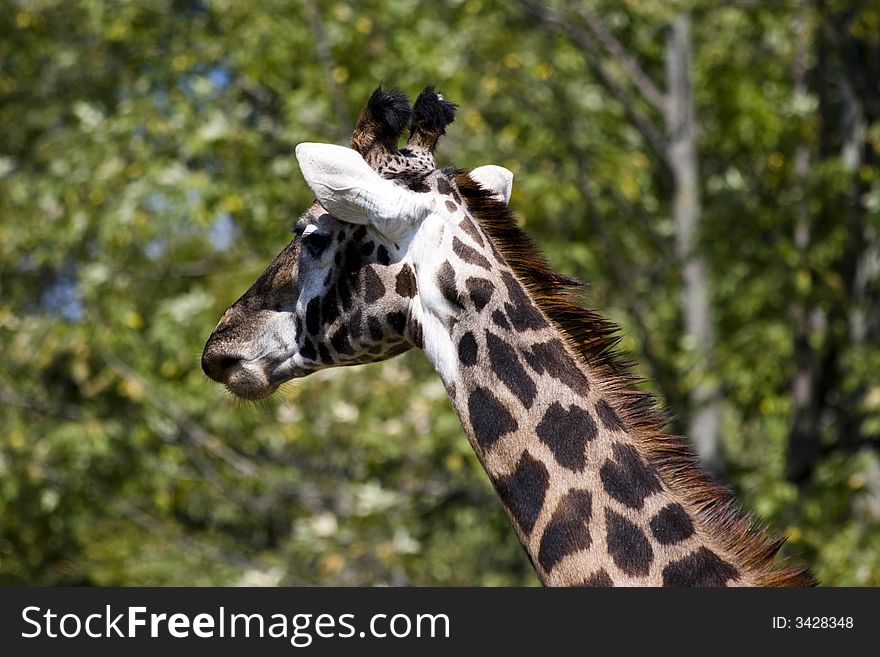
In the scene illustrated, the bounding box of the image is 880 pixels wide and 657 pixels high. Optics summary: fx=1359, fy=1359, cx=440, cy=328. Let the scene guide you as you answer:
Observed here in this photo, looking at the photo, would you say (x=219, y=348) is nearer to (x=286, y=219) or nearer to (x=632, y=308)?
(x=632, y=308)

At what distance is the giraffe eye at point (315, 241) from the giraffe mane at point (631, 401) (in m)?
0.46

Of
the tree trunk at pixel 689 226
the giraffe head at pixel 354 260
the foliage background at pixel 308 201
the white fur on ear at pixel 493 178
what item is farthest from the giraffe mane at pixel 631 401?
the tree trunk at pixel 689 226

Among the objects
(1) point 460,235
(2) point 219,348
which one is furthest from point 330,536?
(1) point 460,235

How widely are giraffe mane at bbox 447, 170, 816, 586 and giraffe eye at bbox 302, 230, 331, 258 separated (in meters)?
0.46

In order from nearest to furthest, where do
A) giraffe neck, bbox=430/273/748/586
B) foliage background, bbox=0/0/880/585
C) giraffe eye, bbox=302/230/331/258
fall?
giraffe neck, bbox=430/273/748/586 < giraffe eye, bbox=302/230/331/258 < foliage background, bbox=0/0/880/585

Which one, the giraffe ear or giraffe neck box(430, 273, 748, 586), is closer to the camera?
giraffe neck box(430, 273, 748, 586)

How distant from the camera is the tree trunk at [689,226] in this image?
10.6 meters

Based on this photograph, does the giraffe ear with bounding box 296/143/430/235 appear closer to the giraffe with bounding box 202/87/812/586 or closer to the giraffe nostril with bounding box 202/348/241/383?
the giraffe with bounding box 202/87/812/586

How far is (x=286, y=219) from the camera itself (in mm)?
11422

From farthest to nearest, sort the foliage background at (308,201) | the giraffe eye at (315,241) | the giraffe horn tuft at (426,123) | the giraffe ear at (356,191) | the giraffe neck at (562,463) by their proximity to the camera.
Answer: the foliage background at (308,201)
the giraffe horn tuft at (426,123)
the giraffe eye at (315,241)
the giraffe ear at (356,191)
the giraffe neck at (562,463)

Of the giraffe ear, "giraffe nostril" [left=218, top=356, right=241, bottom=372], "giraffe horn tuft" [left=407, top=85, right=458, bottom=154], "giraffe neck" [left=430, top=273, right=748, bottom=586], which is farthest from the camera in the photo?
"giraffe nostril" [left=218, top=356, right=241, bottom=372]

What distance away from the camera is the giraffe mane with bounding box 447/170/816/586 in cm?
367

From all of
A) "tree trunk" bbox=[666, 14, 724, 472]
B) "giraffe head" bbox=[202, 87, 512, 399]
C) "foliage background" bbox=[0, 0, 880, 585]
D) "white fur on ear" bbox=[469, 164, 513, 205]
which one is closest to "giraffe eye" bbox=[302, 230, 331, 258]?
"giraffe head" bbox=[202, 87, 512, 399]

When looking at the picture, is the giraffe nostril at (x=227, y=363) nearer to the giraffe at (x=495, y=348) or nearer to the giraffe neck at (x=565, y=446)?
the giraffe at (x=495, y=348)
